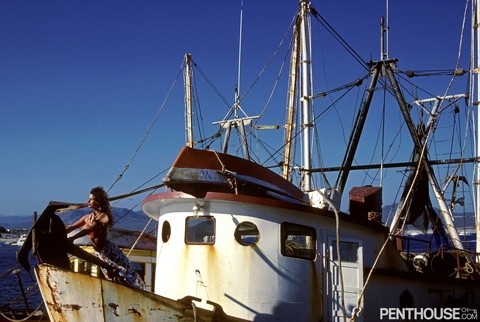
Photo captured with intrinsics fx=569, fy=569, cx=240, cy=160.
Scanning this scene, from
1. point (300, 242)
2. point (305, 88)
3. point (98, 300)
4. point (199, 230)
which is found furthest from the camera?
point (305, 88)

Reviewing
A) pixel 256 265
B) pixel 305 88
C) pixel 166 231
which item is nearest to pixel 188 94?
pixel 305 88

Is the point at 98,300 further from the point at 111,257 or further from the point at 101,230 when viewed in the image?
the point at 101,230

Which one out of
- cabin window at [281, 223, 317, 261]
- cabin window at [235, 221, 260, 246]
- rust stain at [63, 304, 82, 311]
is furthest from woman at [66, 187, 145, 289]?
cabin window at [281, 223, 317, 261]

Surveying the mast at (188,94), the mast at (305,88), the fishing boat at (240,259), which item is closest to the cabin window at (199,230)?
the fishing boat at (240,259)

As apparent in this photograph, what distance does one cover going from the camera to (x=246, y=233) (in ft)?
35.3

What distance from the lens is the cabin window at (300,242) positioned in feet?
33.3

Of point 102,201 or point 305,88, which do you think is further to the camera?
point 305,88

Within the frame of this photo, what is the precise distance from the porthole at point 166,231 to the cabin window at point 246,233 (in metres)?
1.39

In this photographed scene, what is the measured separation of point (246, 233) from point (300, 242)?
1054 millimetres

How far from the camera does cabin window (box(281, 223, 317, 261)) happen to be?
33.3ft

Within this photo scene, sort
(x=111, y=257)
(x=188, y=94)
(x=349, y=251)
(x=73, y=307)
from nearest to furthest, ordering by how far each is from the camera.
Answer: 1. (x=73, y=307)
2. (x=111, y=257)
3. (x=349, y=251)
4. (x=188, y=94)

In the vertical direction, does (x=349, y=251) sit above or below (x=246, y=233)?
below

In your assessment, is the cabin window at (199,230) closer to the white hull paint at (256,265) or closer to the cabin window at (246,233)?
the white hull paint at (256,265)

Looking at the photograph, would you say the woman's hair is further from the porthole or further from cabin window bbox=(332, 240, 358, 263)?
cabin window bbox=(332, 240, 358, 263)
